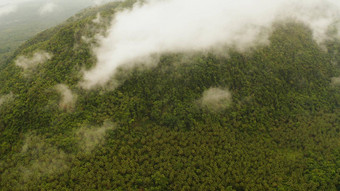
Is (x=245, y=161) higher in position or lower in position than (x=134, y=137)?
lower

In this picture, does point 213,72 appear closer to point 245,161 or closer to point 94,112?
point 245,161

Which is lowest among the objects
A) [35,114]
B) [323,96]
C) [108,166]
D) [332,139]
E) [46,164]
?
[332,139]

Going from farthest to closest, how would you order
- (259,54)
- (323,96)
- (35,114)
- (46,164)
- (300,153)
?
(259,54) < (323,96) < (35,114) < (300,153) < (46,164)

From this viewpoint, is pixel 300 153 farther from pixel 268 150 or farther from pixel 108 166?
pixel 108 166

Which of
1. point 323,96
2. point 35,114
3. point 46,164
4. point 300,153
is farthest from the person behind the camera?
point 323,96

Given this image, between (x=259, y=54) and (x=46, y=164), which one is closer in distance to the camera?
(x=46, y=164)

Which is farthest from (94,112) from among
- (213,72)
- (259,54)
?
(259,54)
